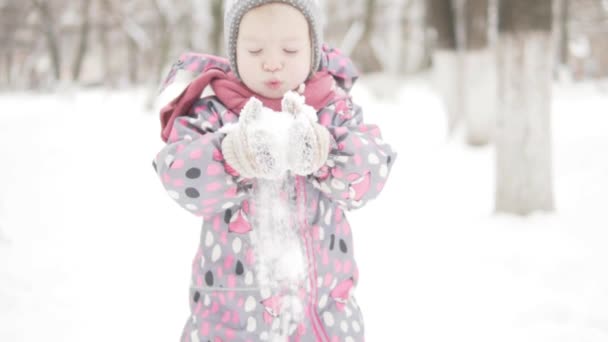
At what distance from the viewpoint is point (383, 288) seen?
10.2ft

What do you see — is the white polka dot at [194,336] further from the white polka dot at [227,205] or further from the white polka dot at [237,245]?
the white polka dot at [227,205]

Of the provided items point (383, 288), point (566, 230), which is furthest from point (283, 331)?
point (566, 230)

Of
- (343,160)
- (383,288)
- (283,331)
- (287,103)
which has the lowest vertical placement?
(383,288)

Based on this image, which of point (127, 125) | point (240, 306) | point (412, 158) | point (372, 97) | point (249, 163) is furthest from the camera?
point (372, 97)

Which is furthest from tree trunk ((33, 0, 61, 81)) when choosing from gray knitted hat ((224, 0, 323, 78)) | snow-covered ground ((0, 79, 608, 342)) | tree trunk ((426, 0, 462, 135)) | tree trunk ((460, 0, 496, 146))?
gray knitted hat ((224, 0, 323, 78))

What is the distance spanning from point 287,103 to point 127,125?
11.1m

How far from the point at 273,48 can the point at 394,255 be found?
98.6 inches

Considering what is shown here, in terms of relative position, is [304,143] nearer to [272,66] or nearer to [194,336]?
[272,66]

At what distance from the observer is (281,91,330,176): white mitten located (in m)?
1.23

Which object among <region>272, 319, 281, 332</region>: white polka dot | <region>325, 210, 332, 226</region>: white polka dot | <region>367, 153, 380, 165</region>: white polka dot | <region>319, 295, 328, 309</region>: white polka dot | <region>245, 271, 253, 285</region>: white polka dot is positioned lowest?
<region>272, 319, 281, 332</region>: white polka dot

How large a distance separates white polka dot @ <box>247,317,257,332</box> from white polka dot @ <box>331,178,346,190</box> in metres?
0.38

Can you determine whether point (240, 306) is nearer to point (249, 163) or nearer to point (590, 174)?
point (249, 163)

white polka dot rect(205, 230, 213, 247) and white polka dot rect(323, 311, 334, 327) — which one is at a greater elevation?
white polka dot rect(205, 230, 213, 247)

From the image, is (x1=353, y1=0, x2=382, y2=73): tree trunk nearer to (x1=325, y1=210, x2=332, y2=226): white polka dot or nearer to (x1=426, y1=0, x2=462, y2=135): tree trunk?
(x1=426, y1=0, x2=462, y2=135): tree trunk
